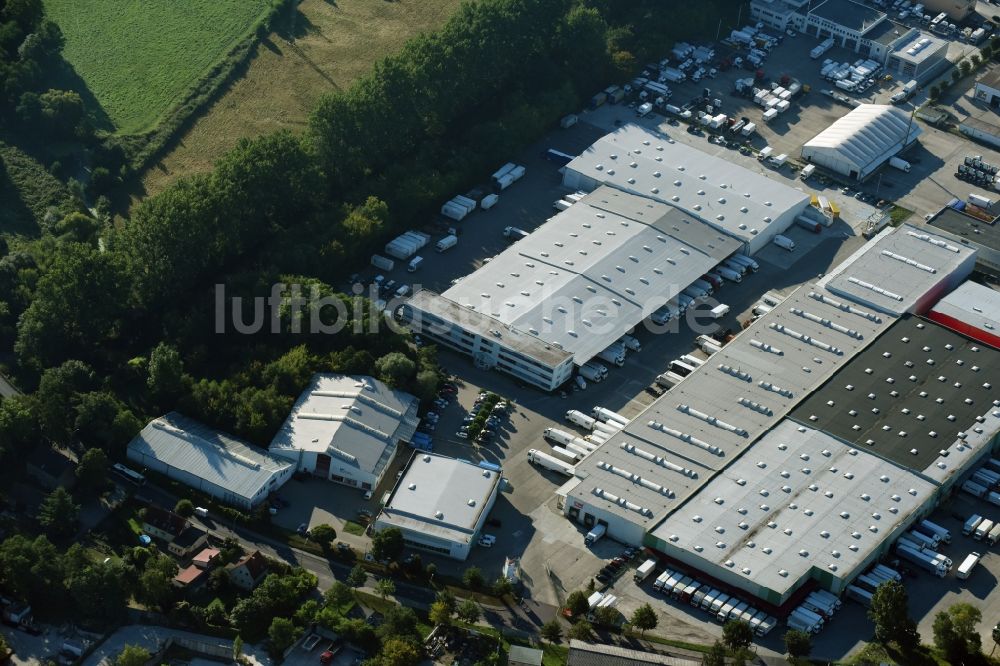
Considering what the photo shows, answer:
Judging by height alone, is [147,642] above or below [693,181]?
below

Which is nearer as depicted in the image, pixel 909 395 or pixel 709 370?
pixel 909 395

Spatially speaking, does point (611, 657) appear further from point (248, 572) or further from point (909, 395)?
point (909, 395)

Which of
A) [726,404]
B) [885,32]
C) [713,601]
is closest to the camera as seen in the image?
[713,601]

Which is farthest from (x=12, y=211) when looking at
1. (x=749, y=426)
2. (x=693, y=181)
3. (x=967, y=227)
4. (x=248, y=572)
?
(x=967, y=227)

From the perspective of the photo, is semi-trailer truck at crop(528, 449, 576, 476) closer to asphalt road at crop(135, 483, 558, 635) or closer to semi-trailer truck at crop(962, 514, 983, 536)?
asphalt road at crop(135, 483, 558, 635)

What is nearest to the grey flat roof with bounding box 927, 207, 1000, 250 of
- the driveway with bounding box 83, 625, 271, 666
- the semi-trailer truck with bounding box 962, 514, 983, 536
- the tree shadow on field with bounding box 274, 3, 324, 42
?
the semi-trailer truck with bounding box 962, 514, 983, 536

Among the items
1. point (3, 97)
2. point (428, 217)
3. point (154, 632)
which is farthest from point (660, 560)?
point (3, 97)
